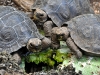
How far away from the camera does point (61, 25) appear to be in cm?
685

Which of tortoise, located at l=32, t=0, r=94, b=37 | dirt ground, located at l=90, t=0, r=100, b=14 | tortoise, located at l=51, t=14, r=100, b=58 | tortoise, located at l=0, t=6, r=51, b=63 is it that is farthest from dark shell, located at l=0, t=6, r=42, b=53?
dirt ground, located at l=90, t=0, r=100, b=14

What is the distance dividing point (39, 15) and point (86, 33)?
1.17m

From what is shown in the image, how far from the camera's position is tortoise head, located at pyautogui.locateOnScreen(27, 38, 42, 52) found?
5883mm

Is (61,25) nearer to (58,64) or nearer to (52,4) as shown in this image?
(52,4)

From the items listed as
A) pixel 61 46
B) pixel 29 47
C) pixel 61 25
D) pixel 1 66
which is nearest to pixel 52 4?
pixel 61 25

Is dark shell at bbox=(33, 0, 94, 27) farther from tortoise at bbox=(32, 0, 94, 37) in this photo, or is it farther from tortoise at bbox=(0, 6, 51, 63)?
tortoise at bbox=(0, 6, 51, 63)

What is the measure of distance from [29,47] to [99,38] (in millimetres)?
1253

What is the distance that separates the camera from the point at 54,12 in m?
7.01

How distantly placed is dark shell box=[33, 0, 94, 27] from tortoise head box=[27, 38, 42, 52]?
43.1 inches

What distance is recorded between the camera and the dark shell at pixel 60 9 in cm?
699

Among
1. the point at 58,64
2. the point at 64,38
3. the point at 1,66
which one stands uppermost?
the point at 1,66

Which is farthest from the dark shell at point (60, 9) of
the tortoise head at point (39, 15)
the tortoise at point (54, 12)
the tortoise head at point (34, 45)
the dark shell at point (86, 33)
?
the tortoise head at point (34, 45)

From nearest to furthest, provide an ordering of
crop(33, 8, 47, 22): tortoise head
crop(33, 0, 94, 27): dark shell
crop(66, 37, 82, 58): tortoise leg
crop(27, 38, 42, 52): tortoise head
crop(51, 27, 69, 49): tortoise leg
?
crop(27, 38, 42, 52): tortoise head < crop(66, 37, 82, 58): tortoise leg < crop(51, 27, 69, 49): tortoise leg < crop(33, 8, 47, 22): tortoise head < crop(33, 0, 94, 27): dark shell

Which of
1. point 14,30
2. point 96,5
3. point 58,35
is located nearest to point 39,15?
point 58,35
